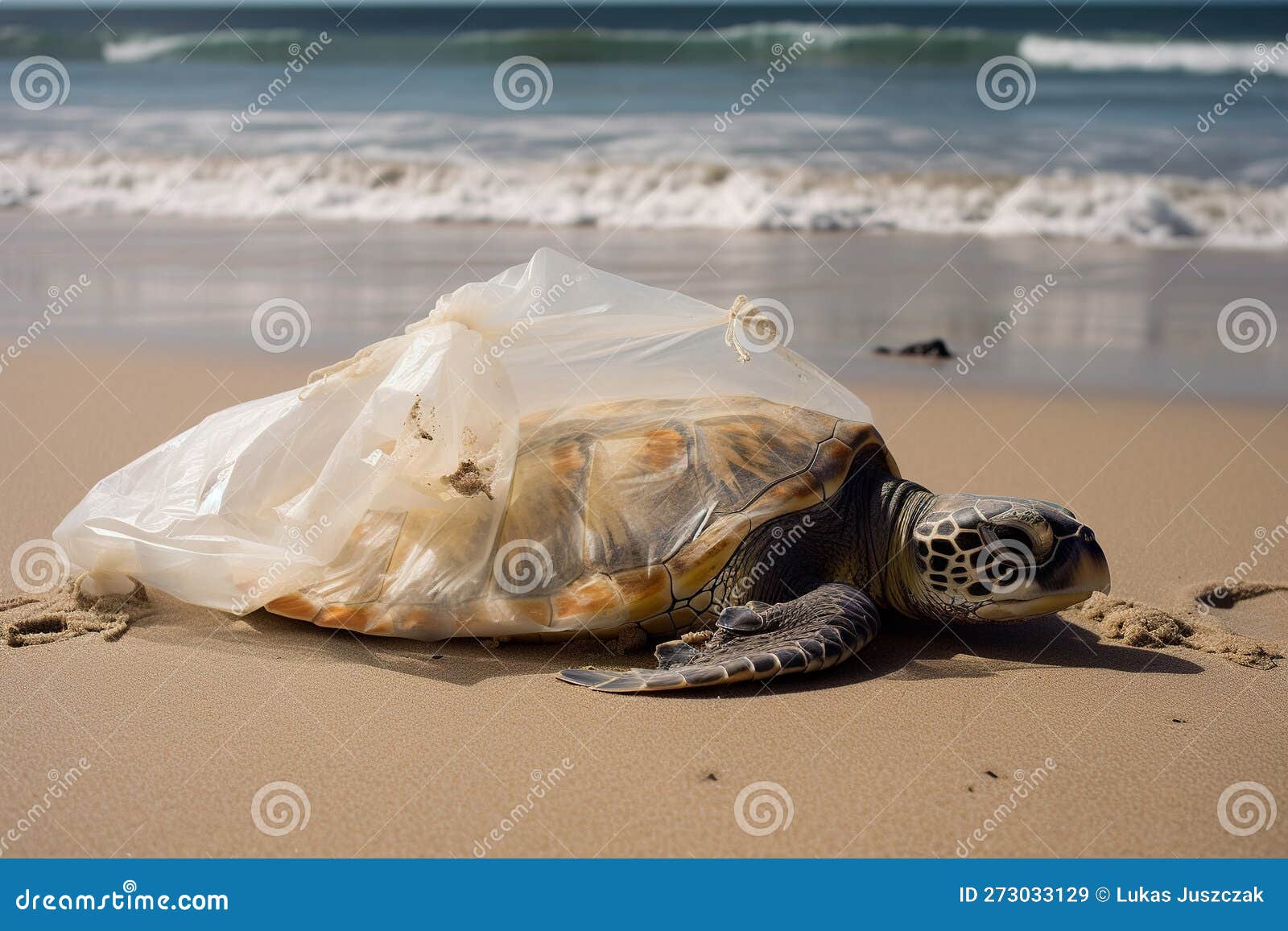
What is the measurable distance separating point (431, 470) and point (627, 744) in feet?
3.43

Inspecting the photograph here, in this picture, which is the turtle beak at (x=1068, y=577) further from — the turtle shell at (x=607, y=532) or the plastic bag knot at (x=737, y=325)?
the plastic bag knot at (x=737, y=325)

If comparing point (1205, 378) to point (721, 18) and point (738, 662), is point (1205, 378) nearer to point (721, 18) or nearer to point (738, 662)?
point (738, 662)

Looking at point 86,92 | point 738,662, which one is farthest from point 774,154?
point 86,92

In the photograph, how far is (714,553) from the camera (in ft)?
10.4

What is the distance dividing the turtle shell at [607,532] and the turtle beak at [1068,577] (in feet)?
2.06

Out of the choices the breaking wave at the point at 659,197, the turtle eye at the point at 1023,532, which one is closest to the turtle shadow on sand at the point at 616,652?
the turtle eye at the point at 1023,532

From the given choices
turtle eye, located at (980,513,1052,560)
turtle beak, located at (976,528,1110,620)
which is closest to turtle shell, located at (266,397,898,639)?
turtle eye, located at (980,513,1052,560)

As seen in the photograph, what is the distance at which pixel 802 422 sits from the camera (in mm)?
3514

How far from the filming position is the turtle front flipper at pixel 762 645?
286cm

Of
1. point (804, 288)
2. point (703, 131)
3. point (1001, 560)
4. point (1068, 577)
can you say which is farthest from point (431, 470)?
point (703, 131)

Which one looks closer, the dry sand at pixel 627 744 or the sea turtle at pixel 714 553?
the dry sand at pixel 627 744

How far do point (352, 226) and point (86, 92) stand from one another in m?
14.8

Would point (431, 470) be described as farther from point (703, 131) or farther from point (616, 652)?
point (703, 131)

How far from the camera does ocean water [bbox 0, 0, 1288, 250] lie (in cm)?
1123
